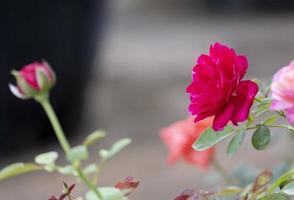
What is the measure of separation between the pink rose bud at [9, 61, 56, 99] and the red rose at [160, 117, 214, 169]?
0.18 meters

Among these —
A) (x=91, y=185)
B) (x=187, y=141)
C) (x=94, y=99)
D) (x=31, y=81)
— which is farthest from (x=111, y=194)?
(x=94, y=99)

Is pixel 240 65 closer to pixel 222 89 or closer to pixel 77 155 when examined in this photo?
pixel 222 89

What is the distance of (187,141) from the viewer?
81 cm

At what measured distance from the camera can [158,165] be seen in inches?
101

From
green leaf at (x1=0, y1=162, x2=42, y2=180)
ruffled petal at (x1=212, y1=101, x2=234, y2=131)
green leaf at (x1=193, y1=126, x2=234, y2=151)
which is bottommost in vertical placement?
ruffled petal at (x1=212, y1=101, x2=234, y2=131)

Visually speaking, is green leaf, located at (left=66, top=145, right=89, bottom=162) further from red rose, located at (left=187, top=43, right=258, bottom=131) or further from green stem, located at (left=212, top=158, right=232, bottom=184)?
green stem, located at (left=212, top=158, right=232, bottom=184)

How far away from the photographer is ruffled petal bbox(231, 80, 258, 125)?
0.46 m

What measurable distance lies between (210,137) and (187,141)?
0.31 metres

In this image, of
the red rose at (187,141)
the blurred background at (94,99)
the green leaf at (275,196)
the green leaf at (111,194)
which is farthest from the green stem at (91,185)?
the blurred background at (94,99)

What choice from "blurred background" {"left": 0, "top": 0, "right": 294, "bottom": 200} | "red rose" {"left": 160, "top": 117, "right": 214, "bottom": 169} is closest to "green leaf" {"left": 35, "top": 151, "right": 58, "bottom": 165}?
"red rose" {"left": 160, "top": 117, "right": 214, "bottom": 169}

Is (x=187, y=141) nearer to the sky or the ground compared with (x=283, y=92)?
nearer to the sky

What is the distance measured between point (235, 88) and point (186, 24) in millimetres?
4438

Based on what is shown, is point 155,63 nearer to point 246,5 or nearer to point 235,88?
point 246,5

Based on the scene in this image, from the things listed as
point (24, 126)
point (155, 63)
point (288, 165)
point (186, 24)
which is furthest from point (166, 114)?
point (288, 165)
